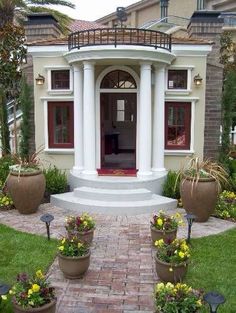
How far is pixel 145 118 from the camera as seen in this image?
10.1m

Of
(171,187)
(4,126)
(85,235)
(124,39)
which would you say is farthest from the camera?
(4,126)

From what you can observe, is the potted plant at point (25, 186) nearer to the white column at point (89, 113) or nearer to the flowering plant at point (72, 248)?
the white column at point (89, 113)

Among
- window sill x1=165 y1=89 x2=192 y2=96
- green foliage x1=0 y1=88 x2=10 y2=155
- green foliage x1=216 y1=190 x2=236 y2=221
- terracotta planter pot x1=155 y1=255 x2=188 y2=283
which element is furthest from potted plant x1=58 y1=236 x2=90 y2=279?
green foliage x1=0 y1=88 x2=10 y2=155

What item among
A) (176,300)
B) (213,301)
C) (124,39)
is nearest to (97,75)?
(124,39)

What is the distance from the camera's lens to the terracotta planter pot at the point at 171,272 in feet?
18.2

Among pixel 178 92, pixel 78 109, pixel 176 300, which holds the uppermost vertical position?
pixel 178 92

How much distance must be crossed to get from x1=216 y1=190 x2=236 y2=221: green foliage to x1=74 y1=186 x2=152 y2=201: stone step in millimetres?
1739

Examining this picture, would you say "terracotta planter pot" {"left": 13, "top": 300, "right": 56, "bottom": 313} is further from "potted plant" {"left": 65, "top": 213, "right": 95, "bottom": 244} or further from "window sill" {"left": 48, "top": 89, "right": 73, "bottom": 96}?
"window sill" {"left": 48, "top": 89, "right": 73, "bottom": 96}

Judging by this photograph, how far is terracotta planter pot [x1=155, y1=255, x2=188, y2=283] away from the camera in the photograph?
5.56 metres

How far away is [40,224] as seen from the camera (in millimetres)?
8352

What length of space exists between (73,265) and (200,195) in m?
3.53

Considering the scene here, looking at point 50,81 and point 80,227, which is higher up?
point 50,81

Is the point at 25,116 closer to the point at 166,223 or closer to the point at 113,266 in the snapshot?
the point at 166,223

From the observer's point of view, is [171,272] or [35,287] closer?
[35,287]
